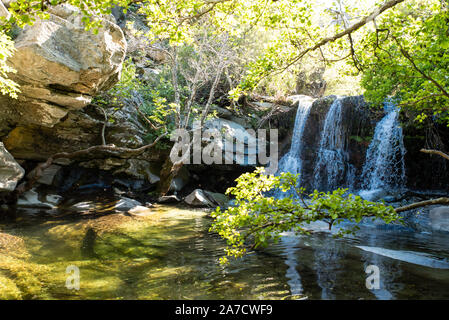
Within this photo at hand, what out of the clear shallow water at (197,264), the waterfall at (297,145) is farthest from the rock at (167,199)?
the waterfall at (297,145)

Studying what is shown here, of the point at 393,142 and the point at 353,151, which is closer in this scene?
the point at 393,142

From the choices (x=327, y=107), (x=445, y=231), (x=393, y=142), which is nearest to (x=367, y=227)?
(x=445, y=231)

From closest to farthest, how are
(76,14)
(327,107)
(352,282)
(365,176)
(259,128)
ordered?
(352,282)
(76,14)
(365,176)
(327,107)
(259,128)

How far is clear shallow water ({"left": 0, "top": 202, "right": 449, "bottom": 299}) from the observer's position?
395 cm

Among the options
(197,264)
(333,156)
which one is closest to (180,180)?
(333,156)

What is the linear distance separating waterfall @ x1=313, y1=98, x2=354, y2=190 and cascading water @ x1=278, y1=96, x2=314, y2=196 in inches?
46.9

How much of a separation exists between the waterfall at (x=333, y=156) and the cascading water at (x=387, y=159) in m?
1.20

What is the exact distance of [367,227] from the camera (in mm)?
8766

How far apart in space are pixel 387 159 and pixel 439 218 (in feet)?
14.5

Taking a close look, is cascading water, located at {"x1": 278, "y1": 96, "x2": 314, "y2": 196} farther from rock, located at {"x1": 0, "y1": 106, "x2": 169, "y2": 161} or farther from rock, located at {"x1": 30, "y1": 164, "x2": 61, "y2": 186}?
rock, located at {"x1": 30, "y1": 164, "x2": 61, "y2": 186}

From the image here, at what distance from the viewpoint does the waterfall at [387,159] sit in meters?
12.5

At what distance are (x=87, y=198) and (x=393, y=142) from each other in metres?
15.0

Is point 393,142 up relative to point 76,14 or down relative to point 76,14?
down
